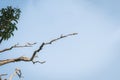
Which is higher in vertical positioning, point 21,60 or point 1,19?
point 1,19

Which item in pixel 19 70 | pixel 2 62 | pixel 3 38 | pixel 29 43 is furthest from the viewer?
pixel 3 38

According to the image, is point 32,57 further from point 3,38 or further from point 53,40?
point 3,38

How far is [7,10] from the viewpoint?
109ft

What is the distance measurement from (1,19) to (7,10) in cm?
137

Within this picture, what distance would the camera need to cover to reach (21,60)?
9422 mm

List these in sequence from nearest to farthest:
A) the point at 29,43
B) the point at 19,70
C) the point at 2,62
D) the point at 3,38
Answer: the point at 2,62
the point at 19,70
the point at 29,43
the point at 3,38

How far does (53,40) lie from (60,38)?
37cm

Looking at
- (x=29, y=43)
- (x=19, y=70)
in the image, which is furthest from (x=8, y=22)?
(x=19, y=70)

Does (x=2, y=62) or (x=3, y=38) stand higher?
(x=3, y=38)

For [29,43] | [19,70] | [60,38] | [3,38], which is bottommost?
[19,70]

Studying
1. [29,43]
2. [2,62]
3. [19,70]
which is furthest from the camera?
[29,43]

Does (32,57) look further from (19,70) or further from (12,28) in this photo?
(12,28)

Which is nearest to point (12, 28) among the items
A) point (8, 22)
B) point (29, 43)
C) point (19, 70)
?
point (8, 22)

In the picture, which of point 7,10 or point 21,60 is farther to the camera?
point 7,10
